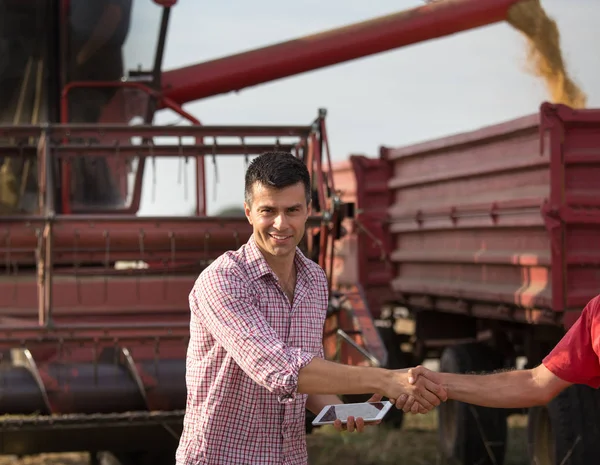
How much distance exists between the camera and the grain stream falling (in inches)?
380

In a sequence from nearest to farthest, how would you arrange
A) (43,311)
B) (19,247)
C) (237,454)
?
(237,454) → (43,311) → (19,247)

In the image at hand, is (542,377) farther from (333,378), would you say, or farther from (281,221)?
(281,221)

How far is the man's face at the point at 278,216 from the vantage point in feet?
10.6

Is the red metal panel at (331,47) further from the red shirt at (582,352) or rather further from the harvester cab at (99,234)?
the red shirt at (582,352)

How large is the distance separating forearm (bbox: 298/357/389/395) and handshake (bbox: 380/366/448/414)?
118mm

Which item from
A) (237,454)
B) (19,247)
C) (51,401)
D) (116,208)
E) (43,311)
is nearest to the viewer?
(237,454)

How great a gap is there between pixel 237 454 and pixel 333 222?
3.58 metres

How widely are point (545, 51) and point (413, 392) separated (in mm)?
6860

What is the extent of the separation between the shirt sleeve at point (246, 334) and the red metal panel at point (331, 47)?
21.2 ft

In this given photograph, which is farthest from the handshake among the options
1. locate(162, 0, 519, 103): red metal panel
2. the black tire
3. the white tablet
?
locate(162, 0, 519, 103): red metal panel

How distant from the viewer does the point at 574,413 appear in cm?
661

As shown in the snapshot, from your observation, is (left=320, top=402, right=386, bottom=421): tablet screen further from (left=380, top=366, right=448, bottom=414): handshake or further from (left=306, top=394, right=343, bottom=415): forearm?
(left=306, top=394, right=343, bottom=415): forearm

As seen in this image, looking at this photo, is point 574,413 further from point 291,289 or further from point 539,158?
point 291,289

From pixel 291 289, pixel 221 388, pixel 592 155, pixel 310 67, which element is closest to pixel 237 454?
pixel 221 388
